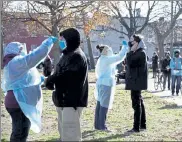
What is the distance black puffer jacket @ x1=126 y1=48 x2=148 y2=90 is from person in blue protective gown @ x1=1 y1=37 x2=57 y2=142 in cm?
213

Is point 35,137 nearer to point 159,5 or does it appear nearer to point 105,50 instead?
point 105,50

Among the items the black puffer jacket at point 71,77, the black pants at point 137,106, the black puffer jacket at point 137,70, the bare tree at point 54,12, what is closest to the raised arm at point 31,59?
the black puffer jacket at point 71,77

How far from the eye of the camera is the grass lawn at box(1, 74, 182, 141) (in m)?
7.31

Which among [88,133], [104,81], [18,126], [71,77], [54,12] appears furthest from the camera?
[54,12]

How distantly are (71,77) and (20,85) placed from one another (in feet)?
2.69

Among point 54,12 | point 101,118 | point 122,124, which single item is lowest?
point 122,124

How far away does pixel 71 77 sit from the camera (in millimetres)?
5465

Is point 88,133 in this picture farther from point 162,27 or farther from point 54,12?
point 162,27

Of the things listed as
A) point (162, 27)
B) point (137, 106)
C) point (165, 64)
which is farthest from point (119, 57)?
point (162, 27)

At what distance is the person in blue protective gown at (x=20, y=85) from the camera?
5.57m

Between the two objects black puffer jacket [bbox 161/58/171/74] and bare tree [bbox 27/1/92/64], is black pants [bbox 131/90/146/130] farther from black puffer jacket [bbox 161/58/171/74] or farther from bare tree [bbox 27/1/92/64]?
black puffer jacket [bbox 161/58/171/74]

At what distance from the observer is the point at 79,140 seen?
18.6ft

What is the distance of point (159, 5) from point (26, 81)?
A: 28345mm

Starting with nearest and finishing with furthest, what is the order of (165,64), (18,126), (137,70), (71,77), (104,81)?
(71,77), (18,126), (137,70), (104,81), (165,64)
